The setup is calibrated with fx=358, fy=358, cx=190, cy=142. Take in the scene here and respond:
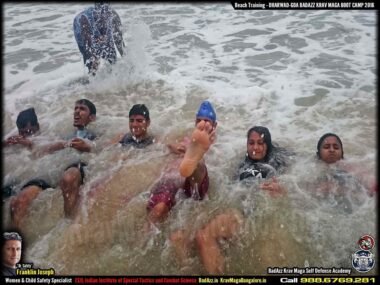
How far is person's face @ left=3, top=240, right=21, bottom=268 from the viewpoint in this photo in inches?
102

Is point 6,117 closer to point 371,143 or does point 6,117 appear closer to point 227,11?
point 371,143

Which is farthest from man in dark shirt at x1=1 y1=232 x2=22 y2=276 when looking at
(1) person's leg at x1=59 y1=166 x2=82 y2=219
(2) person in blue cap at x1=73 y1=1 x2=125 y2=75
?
(2) person in blue cap at x1=73 y1=1 x2=125 y2=75

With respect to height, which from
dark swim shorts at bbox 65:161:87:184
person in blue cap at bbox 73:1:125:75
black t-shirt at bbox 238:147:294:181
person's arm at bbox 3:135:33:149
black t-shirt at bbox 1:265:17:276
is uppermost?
person in blue cap at bbox 73:1:125:75

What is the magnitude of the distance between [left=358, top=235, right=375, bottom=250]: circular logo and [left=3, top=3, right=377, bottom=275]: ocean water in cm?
7

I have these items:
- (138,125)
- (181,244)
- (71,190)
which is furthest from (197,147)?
(71,190)

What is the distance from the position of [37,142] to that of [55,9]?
6.50 m

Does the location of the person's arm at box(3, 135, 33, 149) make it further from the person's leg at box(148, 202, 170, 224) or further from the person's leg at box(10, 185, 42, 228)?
the person's leg at box(148, 202, 170, 224)

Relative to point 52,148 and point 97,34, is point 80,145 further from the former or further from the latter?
point 97,34

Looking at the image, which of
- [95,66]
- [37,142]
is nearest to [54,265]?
[37,142]

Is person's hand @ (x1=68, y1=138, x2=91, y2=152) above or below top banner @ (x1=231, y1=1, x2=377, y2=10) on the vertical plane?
below

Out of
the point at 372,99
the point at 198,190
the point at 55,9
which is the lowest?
the point at 198,190

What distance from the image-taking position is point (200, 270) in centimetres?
256

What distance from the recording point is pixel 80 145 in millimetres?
3748

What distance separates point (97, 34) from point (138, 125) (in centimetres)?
237
